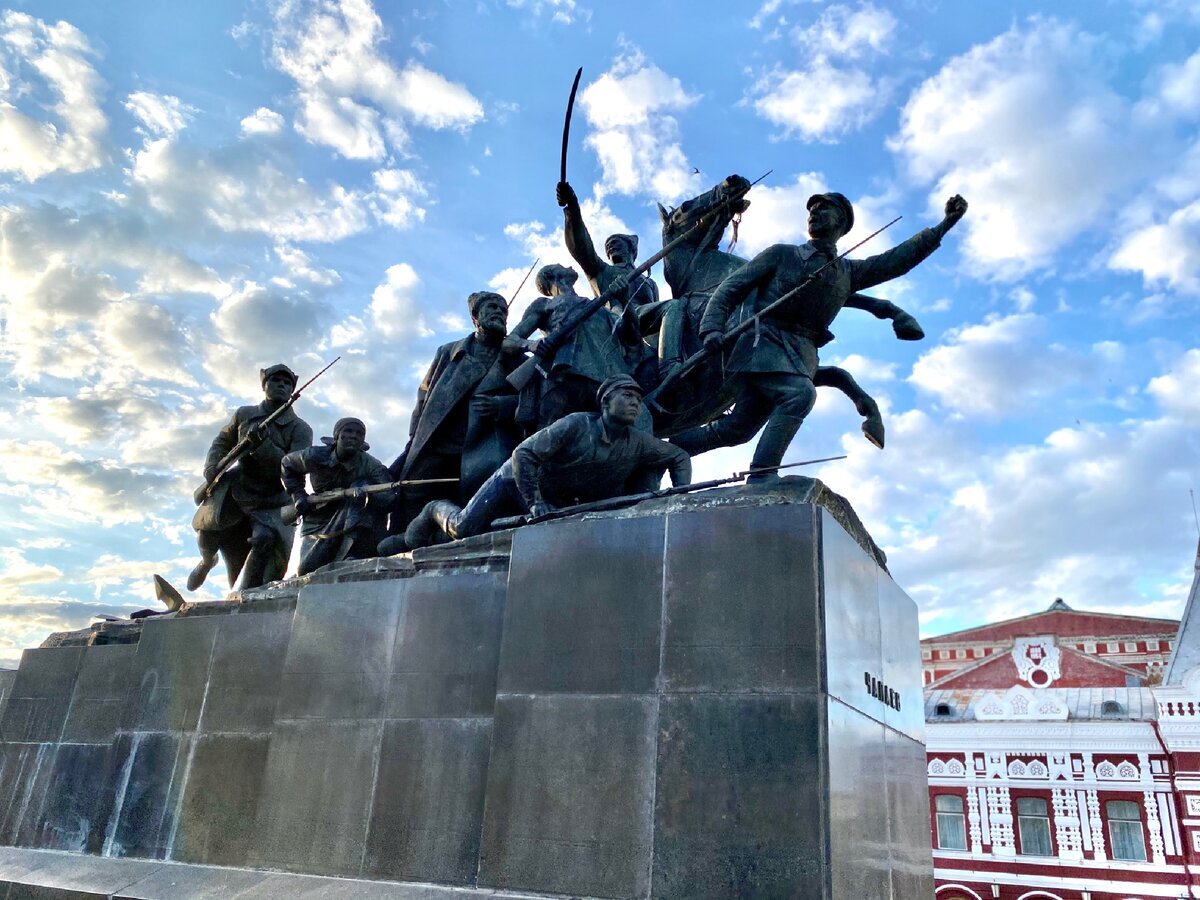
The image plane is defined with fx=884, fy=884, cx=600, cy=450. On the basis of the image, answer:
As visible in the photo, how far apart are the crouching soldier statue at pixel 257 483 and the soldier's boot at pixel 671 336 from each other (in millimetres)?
4038

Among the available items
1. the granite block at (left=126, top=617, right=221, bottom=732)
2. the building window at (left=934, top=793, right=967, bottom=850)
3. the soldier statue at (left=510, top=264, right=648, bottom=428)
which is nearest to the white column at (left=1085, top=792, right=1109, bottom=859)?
the building window at (left=934, top=793, right=967, bottom=850)

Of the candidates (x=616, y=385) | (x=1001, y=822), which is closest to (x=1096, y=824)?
(x=1001, y=822)

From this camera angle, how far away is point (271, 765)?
632 cm

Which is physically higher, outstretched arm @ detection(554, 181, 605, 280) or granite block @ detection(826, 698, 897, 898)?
outstretched arm @ detection(554, 181, 605, 280)

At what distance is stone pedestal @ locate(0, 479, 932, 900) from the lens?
465cm

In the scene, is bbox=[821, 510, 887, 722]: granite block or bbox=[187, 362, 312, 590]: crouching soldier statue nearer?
bbox=[821, 510, 887, 722]: granite block

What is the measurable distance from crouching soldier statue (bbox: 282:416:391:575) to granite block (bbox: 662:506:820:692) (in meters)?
4.10

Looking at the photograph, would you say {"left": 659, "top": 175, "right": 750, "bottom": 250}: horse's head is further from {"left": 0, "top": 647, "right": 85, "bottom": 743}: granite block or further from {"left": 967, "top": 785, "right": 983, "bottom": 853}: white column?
{"left": 967, "top": 785, "right": 983, "bottom": 853}: white column

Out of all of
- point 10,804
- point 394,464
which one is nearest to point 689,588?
point 394,464

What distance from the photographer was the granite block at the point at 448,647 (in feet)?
19.0

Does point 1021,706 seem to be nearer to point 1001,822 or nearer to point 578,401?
point 1001,822

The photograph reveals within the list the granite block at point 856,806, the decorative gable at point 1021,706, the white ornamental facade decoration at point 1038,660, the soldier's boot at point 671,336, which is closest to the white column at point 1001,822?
the decorative gable at point 1021,706

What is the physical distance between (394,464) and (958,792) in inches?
1133

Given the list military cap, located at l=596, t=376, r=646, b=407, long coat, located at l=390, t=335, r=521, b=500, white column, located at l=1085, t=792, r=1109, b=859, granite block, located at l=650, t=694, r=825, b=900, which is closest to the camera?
granite block, located at l=650, t=694, r=825, b=900
